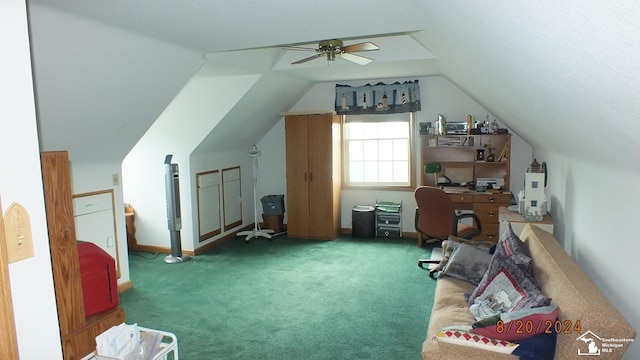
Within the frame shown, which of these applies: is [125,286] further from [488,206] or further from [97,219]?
[488,206]

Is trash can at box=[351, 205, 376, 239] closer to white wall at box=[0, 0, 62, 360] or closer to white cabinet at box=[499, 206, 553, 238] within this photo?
white cabinet at box=[499, 206, 553, 238]

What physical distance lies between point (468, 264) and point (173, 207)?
11.8 ft

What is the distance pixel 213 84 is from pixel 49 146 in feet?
6.90

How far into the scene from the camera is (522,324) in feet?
6.39

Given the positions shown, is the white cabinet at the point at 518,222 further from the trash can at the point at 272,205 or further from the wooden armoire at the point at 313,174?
the trash can at the point at 272,205

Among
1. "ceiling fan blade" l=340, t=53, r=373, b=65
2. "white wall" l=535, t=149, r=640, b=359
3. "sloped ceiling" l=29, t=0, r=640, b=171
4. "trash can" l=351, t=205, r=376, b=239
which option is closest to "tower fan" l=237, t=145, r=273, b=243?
"trash can" l=351, t=205, r=376, b=239

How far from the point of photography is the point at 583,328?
5.79ft

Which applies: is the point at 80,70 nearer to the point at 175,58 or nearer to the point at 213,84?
the point at 175,58

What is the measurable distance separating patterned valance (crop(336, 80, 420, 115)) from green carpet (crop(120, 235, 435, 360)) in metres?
2.03

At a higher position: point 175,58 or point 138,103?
point 175,58

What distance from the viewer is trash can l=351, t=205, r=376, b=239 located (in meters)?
6.08

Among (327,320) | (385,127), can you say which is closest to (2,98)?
(327,320)

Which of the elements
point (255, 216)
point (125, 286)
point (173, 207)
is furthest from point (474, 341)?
point (255, 216)

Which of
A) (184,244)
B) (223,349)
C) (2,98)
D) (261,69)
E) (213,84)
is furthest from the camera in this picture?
(184,244)
